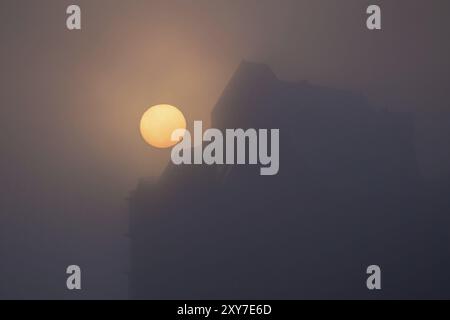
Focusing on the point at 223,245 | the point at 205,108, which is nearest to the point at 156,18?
the point at 205,108

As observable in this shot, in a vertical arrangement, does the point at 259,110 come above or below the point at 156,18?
below

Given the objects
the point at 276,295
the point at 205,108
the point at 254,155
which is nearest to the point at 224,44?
the point at 205,108

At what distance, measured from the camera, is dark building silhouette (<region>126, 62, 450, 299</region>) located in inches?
71.2

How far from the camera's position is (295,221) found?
1.83 m

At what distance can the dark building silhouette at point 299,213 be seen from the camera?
1.81 meters

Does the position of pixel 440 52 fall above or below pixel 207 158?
above

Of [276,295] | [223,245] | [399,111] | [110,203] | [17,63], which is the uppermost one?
[17,63]

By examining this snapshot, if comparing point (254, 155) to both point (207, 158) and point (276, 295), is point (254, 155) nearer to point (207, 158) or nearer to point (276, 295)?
point (207, 158)

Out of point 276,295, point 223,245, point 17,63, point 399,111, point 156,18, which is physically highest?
point 156,18

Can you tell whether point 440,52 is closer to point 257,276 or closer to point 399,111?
point 399,111

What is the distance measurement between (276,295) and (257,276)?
0.11 meters

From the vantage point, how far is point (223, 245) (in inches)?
Answer: 72.0

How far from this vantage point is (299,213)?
1.83m

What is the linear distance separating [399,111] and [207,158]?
79cm
